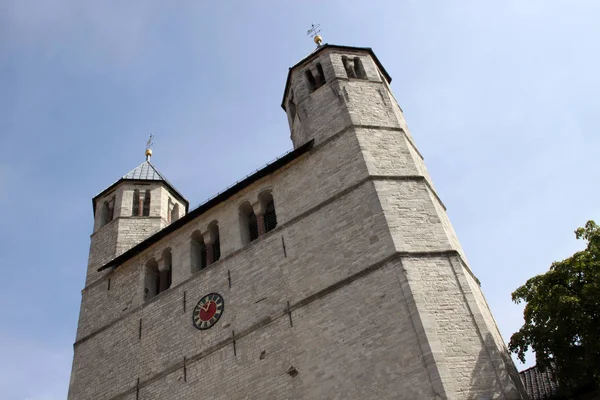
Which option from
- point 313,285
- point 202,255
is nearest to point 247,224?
point 202,255

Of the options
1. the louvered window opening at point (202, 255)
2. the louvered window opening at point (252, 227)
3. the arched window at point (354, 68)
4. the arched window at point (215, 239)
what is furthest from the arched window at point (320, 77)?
the louvered window opening at point (202, 255)

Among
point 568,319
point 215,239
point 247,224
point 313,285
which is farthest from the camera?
point 215,239

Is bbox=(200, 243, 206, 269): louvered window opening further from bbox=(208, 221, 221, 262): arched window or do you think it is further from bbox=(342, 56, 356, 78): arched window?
bbox=(342, 56, 356, 78): arched window

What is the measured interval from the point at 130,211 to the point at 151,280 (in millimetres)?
4363

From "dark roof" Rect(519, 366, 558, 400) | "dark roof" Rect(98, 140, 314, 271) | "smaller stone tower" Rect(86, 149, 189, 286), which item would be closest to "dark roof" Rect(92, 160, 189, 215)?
"smaller stone tower" Rect(86, 149, 189, 286)

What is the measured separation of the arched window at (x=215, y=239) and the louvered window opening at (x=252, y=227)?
1.03 m

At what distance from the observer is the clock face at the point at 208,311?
15.6 meters

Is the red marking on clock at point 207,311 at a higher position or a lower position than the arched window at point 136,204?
lower

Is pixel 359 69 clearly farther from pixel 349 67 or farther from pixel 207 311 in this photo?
pixel 207 311

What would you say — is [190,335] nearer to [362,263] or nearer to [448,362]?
[362,263]

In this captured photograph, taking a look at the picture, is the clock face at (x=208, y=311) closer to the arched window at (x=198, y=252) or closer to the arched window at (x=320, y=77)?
the arched window at (x=198, y=252)

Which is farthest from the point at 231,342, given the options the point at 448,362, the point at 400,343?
the point at 448,362

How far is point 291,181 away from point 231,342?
512 cm

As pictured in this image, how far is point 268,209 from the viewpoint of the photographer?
58.7 feet
